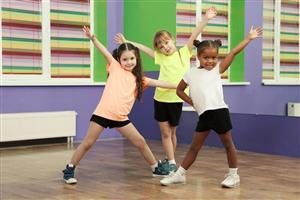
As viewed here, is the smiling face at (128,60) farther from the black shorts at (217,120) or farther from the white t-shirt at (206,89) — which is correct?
the black shorts at (217,120)

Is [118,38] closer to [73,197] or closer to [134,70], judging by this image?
[134,70]

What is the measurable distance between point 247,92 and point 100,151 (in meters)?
2.79

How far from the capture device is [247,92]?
23.5ft

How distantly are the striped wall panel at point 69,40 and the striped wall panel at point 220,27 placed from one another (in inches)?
67.3

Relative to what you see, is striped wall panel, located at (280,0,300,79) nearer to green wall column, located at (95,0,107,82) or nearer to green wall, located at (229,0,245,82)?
green wall, located at (229,0,245,82)

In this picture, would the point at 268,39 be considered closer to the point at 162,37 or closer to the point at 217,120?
the point at 162,37

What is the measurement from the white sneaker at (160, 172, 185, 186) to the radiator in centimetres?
267

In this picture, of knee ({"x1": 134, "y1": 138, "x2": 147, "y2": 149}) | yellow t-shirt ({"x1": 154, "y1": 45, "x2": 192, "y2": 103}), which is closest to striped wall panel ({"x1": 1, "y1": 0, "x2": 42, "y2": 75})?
yellow t-shirt ({"x1": 154, "y1": 45, "x2": 192, "y2": 103})

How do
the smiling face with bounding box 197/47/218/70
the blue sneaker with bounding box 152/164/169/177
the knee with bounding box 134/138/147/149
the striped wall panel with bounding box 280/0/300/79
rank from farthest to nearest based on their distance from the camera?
the striped wall panel with bounding box 280/0/300/79
the blue sneaker with bounding box 152/164/169/177
the knee with bounding box 134/138/147/149
the smiling face with bounding box 197/47/218/70

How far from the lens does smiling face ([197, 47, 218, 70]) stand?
10.6 ft

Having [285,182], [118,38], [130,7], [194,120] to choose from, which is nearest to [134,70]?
[118,38]

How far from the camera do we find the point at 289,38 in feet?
25.9

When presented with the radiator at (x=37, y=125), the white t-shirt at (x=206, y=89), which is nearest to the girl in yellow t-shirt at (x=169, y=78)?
the white t-shirt at (x=206, y=89)

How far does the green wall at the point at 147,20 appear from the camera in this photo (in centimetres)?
621
